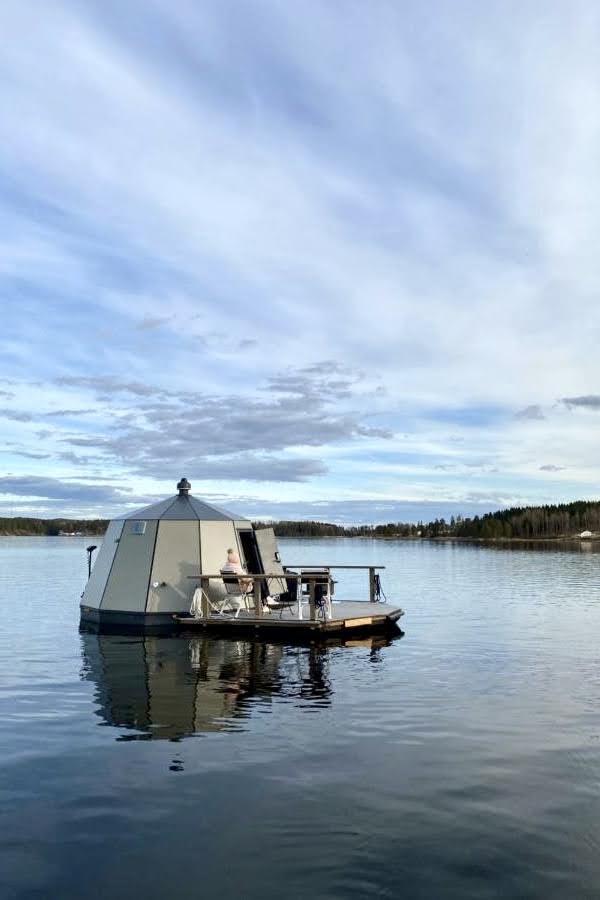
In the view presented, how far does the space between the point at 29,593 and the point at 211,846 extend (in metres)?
38.6

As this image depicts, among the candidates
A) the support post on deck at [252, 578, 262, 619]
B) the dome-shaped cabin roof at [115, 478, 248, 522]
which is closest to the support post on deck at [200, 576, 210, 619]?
the support post on deck at [252, 578, 262, 619]

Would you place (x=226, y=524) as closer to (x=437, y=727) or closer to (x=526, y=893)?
(x=437, y=727)

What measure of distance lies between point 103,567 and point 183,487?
4135 mm

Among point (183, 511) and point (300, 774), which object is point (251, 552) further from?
point (300, 774)

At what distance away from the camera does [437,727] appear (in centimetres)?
1317

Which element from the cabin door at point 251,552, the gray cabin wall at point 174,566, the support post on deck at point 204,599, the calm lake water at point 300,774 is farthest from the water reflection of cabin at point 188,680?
the cabin door at point 251,552

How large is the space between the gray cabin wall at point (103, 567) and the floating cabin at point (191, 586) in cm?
4

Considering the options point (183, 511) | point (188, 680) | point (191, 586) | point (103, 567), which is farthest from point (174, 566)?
point (188, 680)

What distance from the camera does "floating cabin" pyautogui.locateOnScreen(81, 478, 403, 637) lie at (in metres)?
25.0

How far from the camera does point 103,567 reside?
1115 inches

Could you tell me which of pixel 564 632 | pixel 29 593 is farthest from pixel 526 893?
pixel 29 593

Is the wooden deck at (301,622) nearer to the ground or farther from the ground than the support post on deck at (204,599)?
nearer to the ground

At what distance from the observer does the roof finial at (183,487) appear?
97.4ft

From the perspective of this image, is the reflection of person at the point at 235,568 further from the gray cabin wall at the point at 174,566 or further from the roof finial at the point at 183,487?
the roof finial at the point at 183,487
